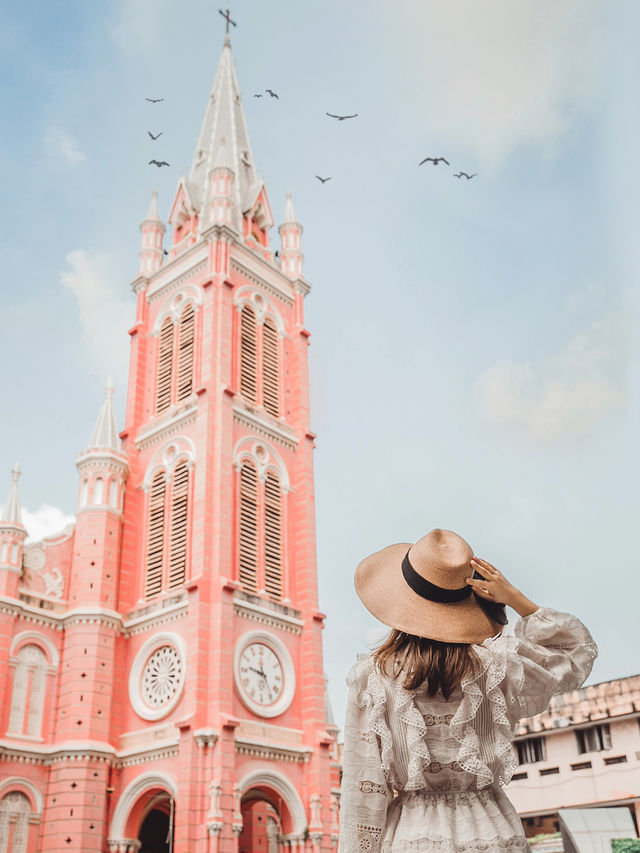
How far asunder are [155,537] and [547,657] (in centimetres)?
2218

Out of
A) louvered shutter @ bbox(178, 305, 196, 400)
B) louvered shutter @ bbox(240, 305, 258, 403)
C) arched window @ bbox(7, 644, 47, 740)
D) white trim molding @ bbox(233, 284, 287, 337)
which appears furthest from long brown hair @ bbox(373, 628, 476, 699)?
white trim molding @ bbox(233, 284, 287, 337)

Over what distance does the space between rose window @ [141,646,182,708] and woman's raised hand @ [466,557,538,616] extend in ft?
64.9

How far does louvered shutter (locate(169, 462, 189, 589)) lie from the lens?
2350cm

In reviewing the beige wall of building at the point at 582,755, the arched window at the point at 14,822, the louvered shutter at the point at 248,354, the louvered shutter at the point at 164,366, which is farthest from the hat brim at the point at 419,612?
the louvered shutter at the point at 164,366

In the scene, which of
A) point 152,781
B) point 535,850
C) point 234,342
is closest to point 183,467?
point 234,342

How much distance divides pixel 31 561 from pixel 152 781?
6845 mm

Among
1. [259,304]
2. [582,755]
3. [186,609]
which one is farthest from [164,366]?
[582,755]

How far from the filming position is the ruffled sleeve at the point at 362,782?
122 inches

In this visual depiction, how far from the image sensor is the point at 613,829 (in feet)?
49.8

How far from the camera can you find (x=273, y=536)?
25.1 m

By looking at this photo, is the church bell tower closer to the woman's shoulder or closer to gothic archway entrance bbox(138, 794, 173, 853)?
gothic archway entrance bbox(138, 794, 173, 853)

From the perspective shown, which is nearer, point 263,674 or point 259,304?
point 263,674

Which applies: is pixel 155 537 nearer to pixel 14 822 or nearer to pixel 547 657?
pixel 14 822

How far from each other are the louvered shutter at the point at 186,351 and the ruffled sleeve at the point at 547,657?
23229mm
